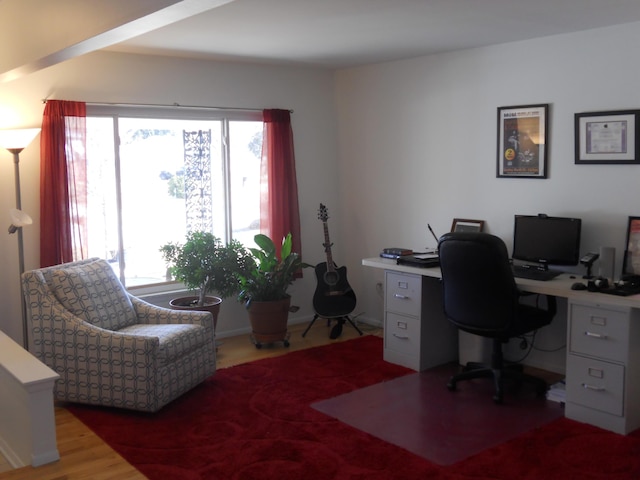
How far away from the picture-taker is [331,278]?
226 inches

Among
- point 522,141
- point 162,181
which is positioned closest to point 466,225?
point 522,141

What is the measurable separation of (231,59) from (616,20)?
2883 mm

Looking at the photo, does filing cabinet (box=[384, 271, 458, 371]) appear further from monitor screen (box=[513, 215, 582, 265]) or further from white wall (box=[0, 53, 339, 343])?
white wall (box=[0, 53, 339, 343])

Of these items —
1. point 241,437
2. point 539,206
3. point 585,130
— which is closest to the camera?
point 241,437

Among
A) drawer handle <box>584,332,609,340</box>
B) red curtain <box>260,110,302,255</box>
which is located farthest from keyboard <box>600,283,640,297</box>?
red curtain <box>260,110,302,255</box>

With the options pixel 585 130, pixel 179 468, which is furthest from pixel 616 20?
pixel 179 468

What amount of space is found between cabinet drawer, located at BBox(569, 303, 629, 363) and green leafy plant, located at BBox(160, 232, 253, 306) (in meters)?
2.52

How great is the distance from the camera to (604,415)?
12.4 ft

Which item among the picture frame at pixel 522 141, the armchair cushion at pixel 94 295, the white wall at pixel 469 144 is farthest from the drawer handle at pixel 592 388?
the armchair cushion at pixel 94 295

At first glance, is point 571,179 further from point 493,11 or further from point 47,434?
point 47,434

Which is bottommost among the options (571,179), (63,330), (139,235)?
(63,330)

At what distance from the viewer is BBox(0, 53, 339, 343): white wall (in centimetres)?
480

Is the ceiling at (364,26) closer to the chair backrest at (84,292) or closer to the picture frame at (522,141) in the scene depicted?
the picture frame at (522,141)

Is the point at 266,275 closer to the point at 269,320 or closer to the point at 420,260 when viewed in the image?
the point at 269,320
